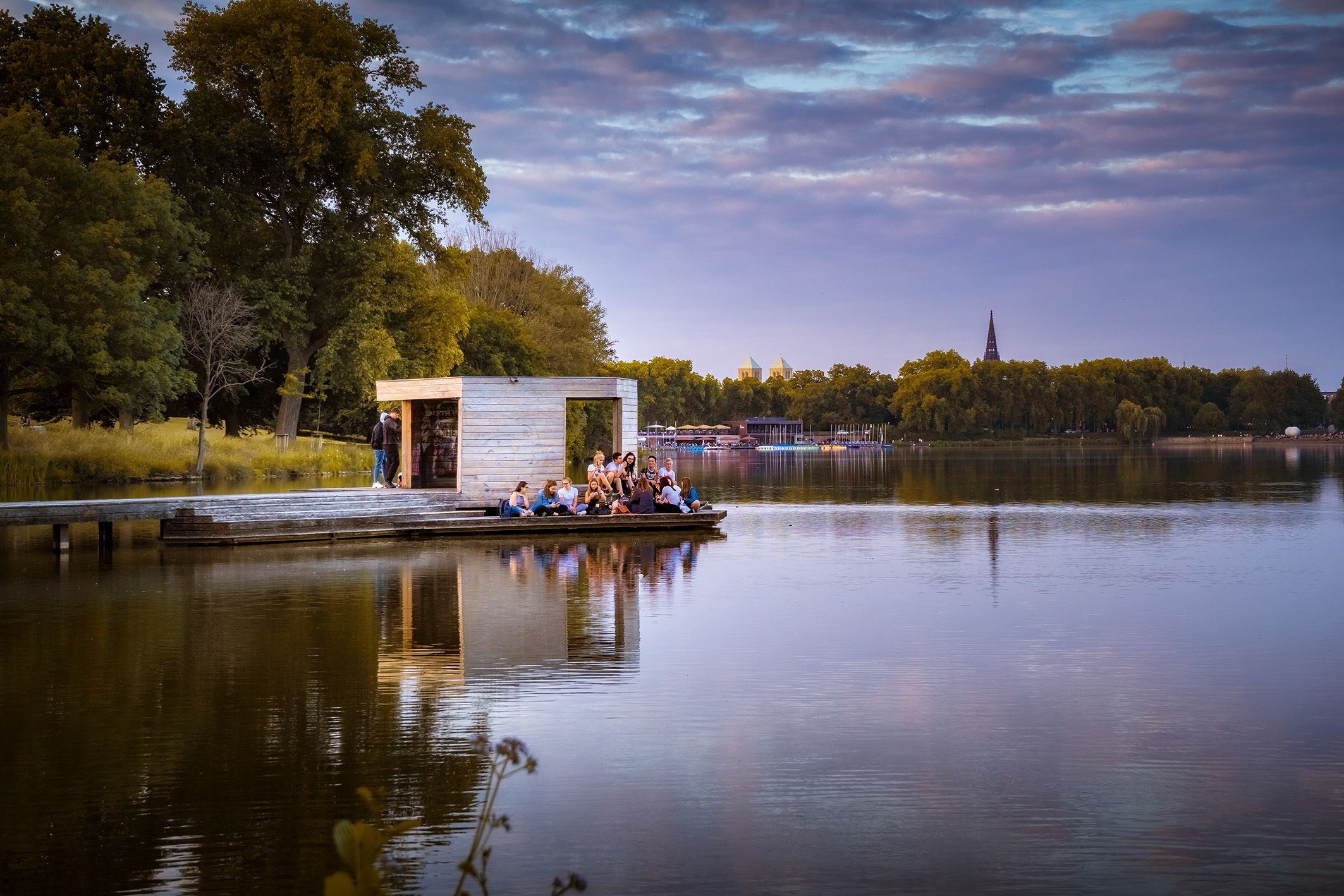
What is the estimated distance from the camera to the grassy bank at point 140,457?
3972 cm

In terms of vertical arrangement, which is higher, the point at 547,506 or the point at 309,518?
the point at 547,506

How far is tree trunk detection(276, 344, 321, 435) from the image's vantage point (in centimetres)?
4666

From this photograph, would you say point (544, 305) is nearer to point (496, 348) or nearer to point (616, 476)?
point (496, 348)

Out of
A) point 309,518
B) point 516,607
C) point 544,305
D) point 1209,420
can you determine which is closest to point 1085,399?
point 1209,420

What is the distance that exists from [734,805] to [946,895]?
165 centimetres

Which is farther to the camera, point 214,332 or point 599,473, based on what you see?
point 214,332

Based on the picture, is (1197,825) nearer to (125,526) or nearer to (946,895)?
(946,895)

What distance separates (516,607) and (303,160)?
106ft

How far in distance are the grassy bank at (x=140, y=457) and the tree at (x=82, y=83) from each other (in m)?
9.10

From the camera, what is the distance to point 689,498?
28578mm

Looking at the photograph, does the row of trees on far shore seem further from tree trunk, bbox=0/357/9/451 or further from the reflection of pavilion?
the reflection of pavilion

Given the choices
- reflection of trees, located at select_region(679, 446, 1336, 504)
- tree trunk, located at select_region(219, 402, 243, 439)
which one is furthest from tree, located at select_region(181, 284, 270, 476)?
reflection of trees, located at select_region(679, 446, 1336, 504)

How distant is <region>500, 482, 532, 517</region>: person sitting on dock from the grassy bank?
1947 centimetres

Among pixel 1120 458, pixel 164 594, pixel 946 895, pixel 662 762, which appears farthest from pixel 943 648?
pixel 1120 458
